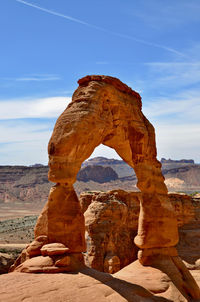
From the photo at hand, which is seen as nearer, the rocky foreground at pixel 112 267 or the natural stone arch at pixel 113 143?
the rocky foreground at pixel 112 267

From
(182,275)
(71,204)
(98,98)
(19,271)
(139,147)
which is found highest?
(98,98)

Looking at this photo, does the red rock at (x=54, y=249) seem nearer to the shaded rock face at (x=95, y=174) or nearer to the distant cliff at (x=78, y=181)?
the distant cliff at (x=78, y=181)

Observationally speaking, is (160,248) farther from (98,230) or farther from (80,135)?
(98,230)

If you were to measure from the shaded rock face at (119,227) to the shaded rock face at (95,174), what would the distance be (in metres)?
95.1

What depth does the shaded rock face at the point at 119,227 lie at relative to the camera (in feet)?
63.8

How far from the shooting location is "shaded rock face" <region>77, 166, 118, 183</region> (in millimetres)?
121312

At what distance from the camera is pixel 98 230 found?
66.1ft

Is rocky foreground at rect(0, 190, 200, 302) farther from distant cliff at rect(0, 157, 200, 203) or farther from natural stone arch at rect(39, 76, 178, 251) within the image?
distant cliff at rect(0, 157, 200, 203)

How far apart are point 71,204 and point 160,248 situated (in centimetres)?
399

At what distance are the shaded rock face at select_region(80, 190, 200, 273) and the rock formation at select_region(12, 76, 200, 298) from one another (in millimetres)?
6712

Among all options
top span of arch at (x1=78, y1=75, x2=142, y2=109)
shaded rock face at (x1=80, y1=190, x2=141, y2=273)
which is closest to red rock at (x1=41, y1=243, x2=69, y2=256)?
top span of arch at (x1=78, y1=75, x2=142, y2=109)

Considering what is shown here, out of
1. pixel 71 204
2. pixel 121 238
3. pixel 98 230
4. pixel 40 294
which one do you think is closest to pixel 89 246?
pixel 98 230

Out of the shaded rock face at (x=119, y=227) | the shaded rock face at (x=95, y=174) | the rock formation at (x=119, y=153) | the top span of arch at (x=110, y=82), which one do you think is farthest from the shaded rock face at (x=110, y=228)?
the shaded rock face at (x=95, y=174)

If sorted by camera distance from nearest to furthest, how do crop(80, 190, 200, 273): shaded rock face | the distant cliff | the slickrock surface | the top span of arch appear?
1. the slickrock surface
2. the top span of arch
3. crop(80, 190, 200, 273): shaded rock face
4. the distant cliff
